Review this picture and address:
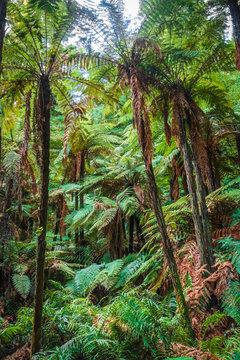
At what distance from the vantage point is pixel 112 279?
4309 mm

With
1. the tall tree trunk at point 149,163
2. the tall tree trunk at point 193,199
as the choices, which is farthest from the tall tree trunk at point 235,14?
the tall tree trunk at point 149,163

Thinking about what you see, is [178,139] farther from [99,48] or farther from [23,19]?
[23,19]

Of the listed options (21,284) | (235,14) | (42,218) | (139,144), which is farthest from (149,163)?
(21,284)

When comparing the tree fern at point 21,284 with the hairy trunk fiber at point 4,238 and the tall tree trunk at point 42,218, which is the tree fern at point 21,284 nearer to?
the hairy trunk fiber at point 4,238

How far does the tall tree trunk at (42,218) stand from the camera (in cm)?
221

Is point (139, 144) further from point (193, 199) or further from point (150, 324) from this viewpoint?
point (150, 324)

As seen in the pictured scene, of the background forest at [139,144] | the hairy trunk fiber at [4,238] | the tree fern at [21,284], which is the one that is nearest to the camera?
the background forest at [139,144]

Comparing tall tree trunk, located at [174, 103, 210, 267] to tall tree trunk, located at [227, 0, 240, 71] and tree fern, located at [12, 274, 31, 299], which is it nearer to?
tall tree trunk, located at [227, 0, 240, 71]

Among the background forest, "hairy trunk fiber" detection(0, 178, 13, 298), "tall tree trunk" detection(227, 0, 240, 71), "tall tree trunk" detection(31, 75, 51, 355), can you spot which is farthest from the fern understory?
"tall tree trunk" detection(227, 0, 240, 71)

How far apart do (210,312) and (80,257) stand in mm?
3785

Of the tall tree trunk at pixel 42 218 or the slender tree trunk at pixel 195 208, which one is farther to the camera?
the slender tree trunk at pixel 195 208

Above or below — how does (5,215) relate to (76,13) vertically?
below

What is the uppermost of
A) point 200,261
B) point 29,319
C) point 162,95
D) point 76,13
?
point 76,13

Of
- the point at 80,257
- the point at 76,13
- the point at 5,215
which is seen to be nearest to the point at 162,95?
the point at 76,13
